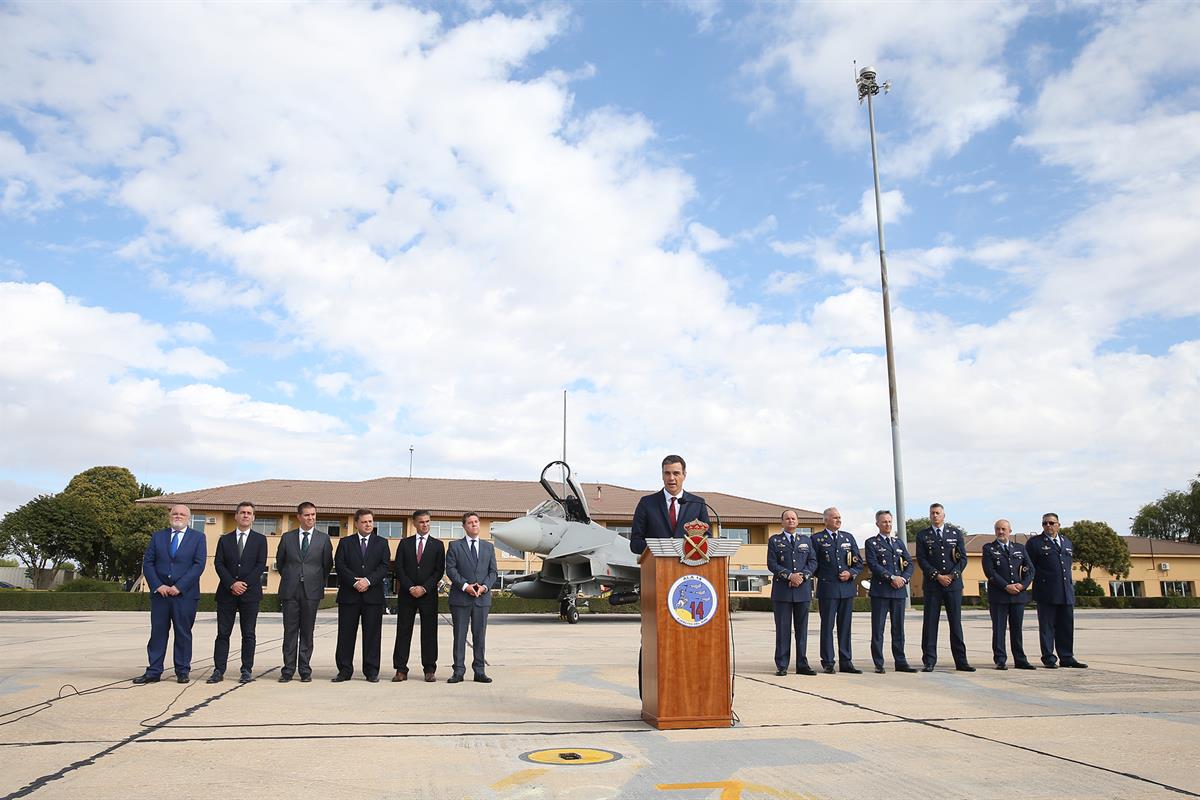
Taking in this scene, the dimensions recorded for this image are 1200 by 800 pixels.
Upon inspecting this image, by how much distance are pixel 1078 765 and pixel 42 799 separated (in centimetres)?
494

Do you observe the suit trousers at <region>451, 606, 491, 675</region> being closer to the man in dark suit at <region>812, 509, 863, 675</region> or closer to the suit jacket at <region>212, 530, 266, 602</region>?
the suit jacket at <region>212, 530, 266, 602</region>

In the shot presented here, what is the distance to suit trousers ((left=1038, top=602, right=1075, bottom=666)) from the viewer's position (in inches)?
378

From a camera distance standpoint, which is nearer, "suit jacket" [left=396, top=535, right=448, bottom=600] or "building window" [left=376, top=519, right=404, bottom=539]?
"suit jacket" [left=396, top=535, right=448, bottom=600]

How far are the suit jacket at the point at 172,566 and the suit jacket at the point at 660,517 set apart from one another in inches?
178

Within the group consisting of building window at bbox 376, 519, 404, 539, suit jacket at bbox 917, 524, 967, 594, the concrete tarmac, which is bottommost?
the concrete tarmac

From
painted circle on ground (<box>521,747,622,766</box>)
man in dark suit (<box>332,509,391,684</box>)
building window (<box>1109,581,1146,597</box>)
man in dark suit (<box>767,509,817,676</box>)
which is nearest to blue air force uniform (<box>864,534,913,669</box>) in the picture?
man in dark suit (<box>767,509,817,676</box>)

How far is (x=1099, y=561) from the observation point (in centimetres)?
4834

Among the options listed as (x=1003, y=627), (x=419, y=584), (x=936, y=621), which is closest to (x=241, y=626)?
(x=419, y=584)

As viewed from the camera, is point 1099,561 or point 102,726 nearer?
point 102,726

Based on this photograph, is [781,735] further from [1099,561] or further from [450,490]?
[1099,561]

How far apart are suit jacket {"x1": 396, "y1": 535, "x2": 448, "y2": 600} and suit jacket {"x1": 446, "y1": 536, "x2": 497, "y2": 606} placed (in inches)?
7.0

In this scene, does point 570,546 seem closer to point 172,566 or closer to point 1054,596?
point 1054,596

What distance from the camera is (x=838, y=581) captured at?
907 centimetres

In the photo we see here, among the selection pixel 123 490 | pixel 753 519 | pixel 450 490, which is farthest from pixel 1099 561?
pixel 123 490
